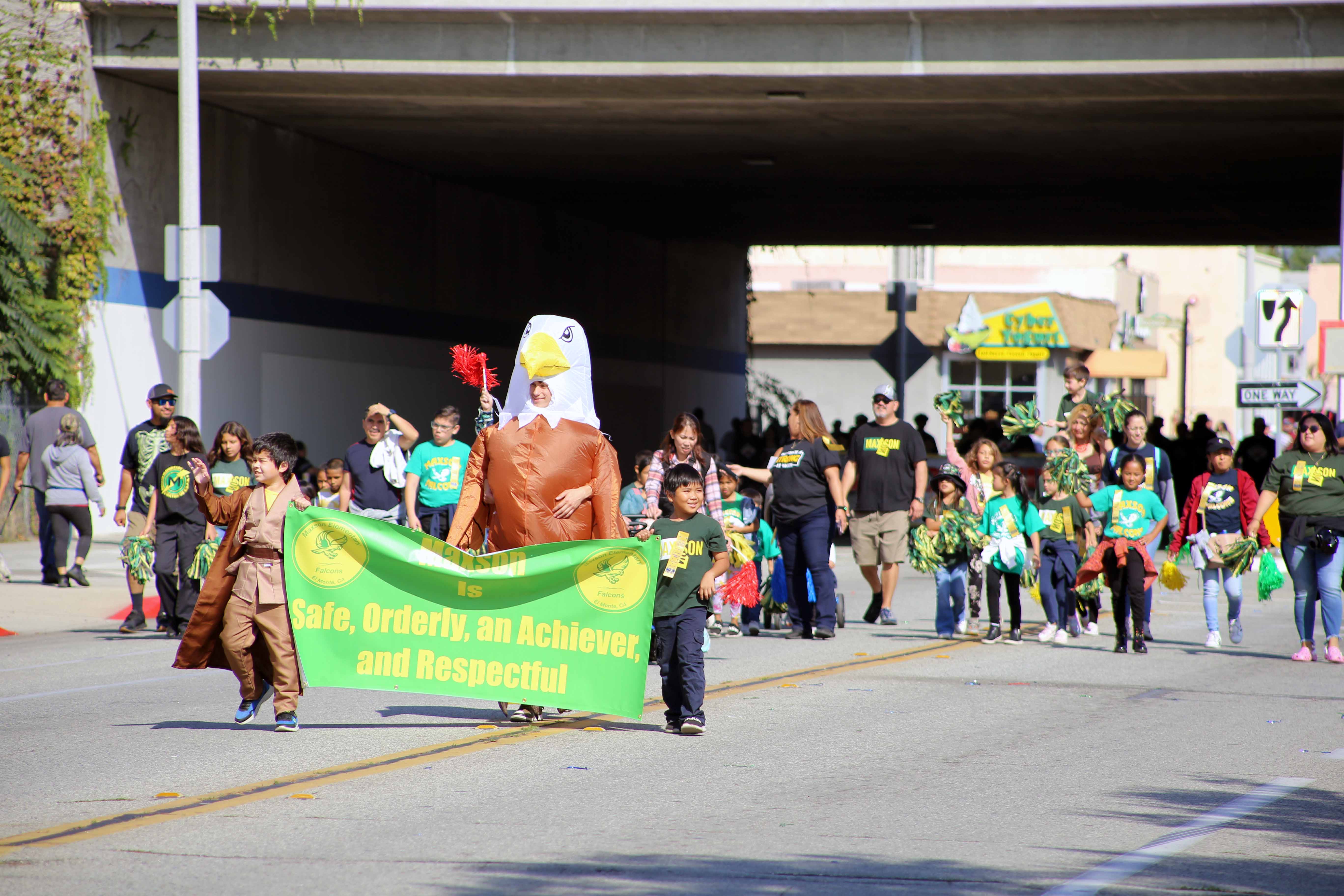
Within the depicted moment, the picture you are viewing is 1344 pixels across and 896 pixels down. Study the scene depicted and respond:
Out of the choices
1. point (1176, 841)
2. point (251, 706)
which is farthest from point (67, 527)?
point (1176, 841)

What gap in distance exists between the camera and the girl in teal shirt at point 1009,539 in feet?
42.4

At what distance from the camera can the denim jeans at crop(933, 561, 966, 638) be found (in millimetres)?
13367

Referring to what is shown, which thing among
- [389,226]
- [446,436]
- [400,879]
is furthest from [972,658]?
[389,226]

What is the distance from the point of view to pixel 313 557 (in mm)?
8312

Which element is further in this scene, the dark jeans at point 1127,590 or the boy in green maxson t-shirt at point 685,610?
the dark jeans at point 1127,590

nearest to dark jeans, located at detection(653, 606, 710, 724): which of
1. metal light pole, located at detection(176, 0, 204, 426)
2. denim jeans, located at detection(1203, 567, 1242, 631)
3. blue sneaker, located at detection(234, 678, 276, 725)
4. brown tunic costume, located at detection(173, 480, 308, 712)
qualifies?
brown tunic costume, located at detection(173, 480, 308, 712)

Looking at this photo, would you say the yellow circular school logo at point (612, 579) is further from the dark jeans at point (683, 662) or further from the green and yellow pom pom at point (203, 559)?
the green and yellow pom pom at point (203, 559)

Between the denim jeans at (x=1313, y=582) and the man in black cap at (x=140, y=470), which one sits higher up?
the man in black cap at (x=140, y=470)

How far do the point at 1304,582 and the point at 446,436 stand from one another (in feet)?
23.3

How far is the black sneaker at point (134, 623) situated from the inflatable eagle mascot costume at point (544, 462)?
5.72 metres

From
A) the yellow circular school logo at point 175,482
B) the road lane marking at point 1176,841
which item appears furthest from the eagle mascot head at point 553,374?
the yellow circular school logo at point 175,482

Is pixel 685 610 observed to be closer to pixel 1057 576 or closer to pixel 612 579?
pixel 612 579

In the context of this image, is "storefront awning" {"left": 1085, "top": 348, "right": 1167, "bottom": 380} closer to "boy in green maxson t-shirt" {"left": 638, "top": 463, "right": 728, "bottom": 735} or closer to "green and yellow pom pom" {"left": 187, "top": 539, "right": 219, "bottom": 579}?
"green and yellow pom pom" {"left": 187, "top": 539, "right": 219, "bottom": 579}

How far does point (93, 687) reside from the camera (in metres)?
10.0
